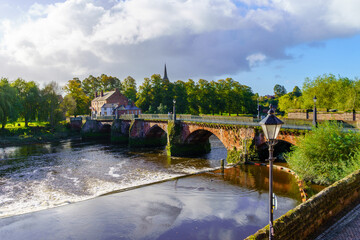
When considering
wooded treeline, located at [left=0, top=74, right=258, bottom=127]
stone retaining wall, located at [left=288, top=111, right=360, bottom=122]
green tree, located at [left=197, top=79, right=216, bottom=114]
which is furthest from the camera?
green tree, located at [left=197, top=79, right=216, bottom=114]

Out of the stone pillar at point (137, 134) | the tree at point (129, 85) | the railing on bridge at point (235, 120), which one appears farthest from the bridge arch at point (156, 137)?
the tree at point (129, 85)

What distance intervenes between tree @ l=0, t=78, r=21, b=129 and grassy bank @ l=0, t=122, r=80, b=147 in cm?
288

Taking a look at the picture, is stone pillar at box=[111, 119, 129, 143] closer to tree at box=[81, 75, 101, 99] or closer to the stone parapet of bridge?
the stone parapet of bridge

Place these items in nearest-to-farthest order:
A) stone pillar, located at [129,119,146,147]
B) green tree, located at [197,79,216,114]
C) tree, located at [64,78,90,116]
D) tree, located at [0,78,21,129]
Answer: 1. stone pillar, located at [129,119,146,147]
2. tree, located at [0,78,21,129]
3. green tree, located at [197,79,216,114]
4. tree, located at [64,78,90,116]

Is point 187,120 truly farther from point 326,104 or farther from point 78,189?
point 326,104

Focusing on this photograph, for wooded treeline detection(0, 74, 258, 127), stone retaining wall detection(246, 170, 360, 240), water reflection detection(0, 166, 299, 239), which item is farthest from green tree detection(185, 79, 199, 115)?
stone retaining wall detection(246, 170, 360, 240)

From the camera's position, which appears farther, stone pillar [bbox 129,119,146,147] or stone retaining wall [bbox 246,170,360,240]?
stone pillar [bbox 129,119,146,147]

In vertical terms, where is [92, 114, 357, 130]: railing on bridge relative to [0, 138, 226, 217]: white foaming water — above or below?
above

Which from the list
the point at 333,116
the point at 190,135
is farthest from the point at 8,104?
the point at 333,116

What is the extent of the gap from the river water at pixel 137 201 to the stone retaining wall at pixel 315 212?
441 centimetres

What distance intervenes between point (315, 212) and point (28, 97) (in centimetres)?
6859

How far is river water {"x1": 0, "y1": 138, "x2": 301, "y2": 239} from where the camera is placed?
15.3 m

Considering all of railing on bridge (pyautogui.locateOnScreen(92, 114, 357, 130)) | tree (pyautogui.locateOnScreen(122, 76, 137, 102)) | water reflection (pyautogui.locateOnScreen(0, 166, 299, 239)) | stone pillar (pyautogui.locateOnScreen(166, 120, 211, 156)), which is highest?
tree (pyautogui.locateOnScreen(122, 76, 137, 102))

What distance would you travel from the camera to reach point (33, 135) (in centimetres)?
6006
